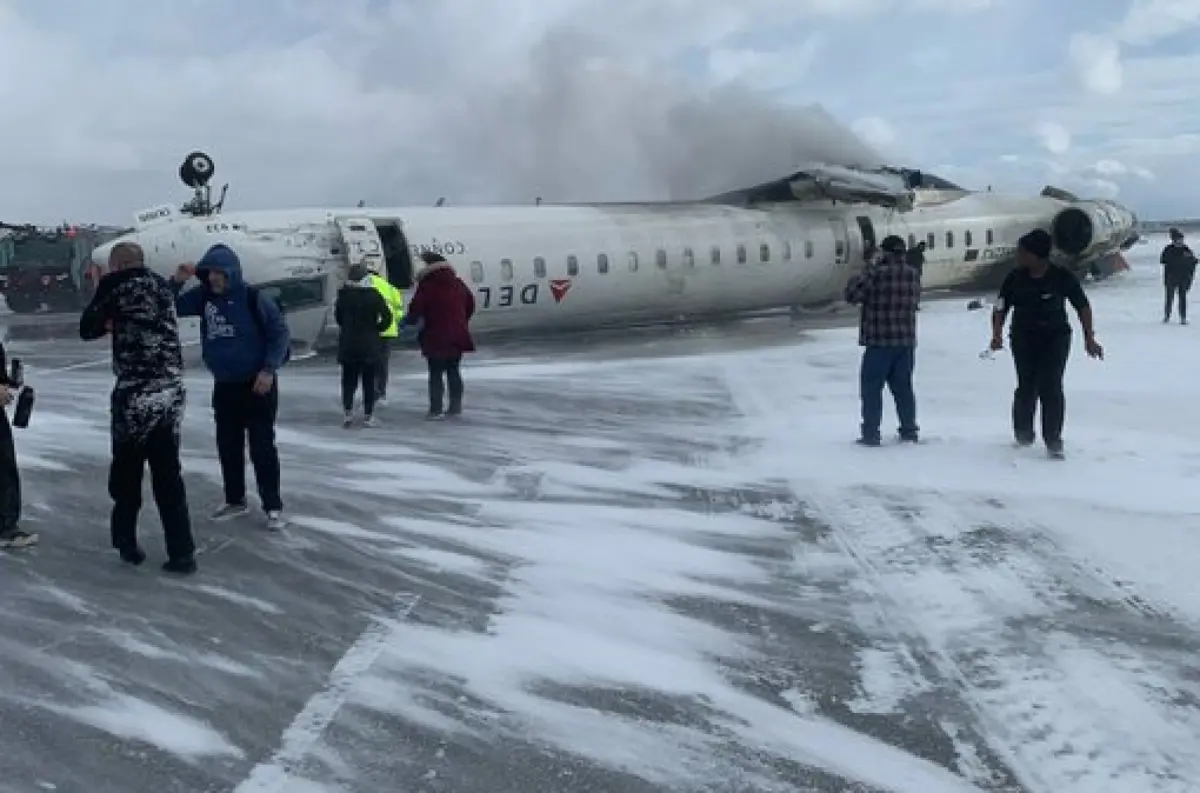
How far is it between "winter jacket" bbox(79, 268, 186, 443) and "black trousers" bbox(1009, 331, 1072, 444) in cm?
610

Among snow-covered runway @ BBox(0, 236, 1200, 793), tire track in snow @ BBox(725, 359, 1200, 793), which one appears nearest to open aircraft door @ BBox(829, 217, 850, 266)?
snow-covered runway @ BBox(0, 236, 1200, 793)

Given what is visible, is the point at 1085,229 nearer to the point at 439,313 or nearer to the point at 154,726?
the point at 439,313

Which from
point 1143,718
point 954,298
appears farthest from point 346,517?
point 954,298

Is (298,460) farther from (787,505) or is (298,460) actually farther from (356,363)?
(787,505)

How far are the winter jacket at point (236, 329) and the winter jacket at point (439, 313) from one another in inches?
185

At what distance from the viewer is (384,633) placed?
18.2 ft

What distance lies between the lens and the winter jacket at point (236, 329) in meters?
7.22

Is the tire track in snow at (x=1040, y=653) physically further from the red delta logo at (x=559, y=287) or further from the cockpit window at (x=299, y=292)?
the red delta logo at (x=559, y=287)

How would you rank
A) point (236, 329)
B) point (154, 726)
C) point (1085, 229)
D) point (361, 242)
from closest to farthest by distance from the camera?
point (154, 726), point (236, 329), point (361, 242), point (1085, 229)

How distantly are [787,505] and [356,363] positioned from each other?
4.98 m

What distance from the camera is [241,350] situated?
23.8 feet

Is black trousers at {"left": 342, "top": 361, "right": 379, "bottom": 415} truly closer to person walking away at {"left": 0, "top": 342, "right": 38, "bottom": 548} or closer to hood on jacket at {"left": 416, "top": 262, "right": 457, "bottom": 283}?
hood on jacket at {"left": 416, "top": 262, "right": 457, "bottom": 283}

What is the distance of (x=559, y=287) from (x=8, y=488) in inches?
547

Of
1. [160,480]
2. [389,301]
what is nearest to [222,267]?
[160,480]
